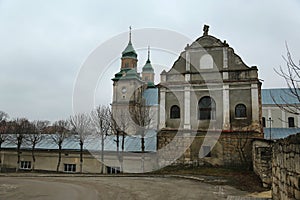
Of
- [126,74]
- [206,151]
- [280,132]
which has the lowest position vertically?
[206,151]

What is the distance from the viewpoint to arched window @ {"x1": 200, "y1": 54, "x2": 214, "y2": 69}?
71.2ft

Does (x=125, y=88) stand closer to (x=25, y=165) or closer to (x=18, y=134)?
(x=18, y=134)

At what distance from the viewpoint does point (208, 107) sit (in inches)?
846

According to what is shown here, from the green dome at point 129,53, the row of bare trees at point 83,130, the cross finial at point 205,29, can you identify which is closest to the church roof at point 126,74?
the green dome at point 129,53

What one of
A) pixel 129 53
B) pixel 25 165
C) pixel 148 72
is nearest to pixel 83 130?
pixel 25 165

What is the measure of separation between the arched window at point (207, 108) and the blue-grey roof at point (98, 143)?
576 cm

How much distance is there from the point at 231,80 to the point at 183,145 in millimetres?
6201

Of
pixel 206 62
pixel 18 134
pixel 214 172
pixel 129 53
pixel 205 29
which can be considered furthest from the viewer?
pixel 129 53

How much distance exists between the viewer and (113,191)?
11250 millimetres

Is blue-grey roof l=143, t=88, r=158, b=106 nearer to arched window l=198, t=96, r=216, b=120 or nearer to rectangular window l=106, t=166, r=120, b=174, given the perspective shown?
rectangular window l=106, t=166, r=120, b=174

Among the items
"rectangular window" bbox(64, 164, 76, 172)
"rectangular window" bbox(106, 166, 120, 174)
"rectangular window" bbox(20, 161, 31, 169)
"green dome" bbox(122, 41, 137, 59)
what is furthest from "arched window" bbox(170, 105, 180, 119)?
"green dome" bbox(122, 41, 137, 59)

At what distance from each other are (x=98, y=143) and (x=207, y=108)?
1254 cm

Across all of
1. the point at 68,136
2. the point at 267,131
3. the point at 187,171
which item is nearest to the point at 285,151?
the point at 187,171

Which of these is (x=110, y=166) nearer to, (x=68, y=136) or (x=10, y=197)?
(x=68, y=136)
